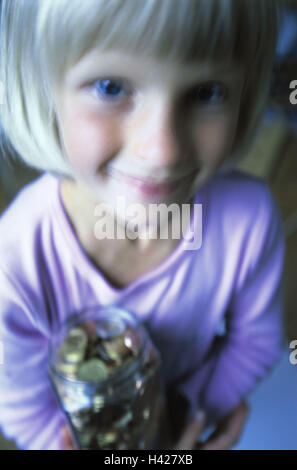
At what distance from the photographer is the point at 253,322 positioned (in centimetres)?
44

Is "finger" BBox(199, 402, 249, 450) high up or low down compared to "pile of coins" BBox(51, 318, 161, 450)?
down

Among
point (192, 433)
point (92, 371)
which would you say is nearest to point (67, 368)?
point (92, 371)

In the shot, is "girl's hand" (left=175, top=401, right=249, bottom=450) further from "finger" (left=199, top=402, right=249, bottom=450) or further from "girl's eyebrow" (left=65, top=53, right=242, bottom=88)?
"girl's eyebrow" (left=65, top=53, right=242, bottom=88)

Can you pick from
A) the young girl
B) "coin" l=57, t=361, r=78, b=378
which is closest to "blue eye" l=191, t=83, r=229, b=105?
the young girl

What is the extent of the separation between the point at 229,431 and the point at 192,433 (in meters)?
0.06

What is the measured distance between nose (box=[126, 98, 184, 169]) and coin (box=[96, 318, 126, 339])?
0.19 metres

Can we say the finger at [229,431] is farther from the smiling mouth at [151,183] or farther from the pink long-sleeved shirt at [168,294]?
the smiling mouth at [151,183]

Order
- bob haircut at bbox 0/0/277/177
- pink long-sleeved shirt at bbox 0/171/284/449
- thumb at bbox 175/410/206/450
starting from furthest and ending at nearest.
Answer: thumb at bbox 175/410/206/450, pink long-sleeved shirt at bbox 0/171/284/449, bob haircut at bbox 0/0/277/177

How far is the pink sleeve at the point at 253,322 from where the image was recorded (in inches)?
15.1

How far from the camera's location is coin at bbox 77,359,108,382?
0.34 meters

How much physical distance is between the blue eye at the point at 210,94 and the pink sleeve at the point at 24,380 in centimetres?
19

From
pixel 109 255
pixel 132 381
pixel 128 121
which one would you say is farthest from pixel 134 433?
pixel 128 121

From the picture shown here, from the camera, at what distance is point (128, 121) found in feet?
0.74

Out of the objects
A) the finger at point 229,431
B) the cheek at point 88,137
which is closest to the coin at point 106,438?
the finger at point 229,431
